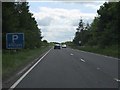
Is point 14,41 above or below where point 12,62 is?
above

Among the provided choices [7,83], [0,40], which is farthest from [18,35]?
[0,40]

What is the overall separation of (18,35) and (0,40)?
20.0 m

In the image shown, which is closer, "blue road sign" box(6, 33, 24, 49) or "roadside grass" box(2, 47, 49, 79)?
"roadside grass" box(2, 47, 49, 79)

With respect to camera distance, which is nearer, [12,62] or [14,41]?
[14,41]

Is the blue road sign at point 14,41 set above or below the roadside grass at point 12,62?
above

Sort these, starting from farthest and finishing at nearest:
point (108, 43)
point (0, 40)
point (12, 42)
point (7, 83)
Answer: point (108, 43) → point (0, 40) → point (12, 42) → point (7, 83)

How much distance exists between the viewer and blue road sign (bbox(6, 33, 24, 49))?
83.9 ft

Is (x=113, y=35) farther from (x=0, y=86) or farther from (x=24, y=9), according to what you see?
(x=0, y=86)

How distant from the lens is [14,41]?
25.8 metres

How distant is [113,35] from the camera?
258 ft

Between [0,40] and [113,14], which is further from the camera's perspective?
[113,14]

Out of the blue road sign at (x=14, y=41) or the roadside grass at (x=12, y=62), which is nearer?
the roadside grass at (x=12, y=62)

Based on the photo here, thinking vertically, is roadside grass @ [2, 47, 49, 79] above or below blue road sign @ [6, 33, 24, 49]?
below

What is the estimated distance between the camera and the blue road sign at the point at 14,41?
25578 mm
